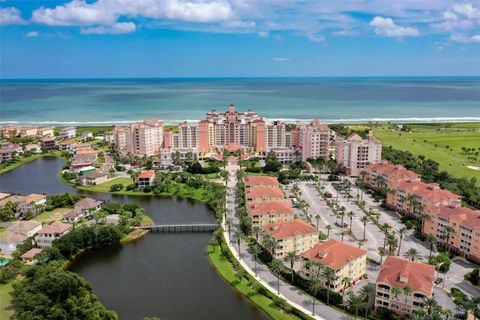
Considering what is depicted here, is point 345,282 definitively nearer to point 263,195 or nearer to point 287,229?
point 287,229

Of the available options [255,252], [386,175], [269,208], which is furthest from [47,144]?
[386,175]

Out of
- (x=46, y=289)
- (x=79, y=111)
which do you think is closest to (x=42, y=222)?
(x=46, y=289)

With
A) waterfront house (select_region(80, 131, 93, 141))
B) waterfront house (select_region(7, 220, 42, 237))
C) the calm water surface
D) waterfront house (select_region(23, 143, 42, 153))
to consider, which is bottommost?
the calm water surface

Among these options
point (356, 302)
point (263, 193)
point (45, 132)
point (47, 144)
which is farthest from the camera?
point (45, 132)

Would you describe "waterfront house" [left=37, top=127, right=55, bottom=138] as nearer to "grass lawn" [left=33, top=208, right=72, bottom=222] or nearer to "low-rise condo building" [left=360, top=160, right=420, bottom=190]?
"grass lawn" [left=33, top=208, right=72, bottom=222]

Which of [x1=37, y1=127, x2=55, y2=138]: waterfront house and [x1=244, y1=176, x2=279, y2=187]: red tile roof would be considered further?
[x1=37, y1=127, x2=55, y2=138]: waterfront house

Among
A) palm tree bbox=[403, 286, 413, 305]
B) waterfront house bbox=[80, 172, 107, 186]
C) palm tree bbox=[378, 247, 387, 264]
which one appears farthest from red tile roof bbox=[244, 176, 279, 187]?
palm tree bbox=[403, 286, 413, 305]

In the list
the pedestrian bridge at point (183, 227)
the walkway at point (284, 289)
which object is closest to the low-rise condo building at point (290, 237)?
the walkway at point (284, 289)
